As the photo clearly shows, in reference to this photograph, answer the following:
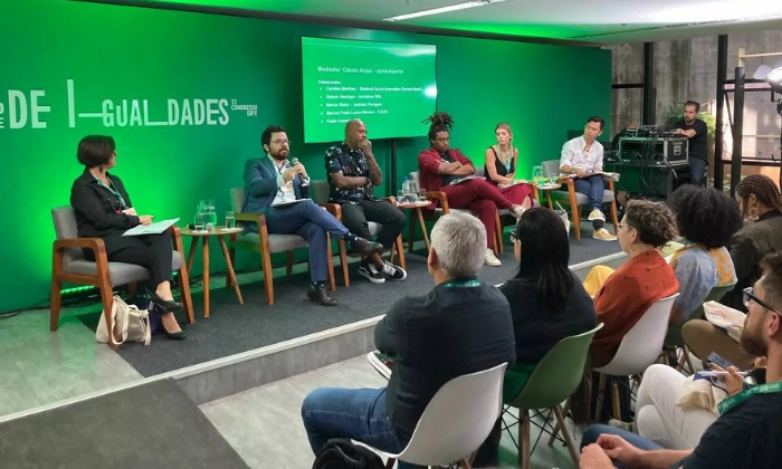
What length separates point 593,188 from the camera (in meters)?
6.95

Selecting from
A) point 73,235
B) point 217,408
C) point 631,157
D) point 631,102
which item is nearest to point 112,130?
point 73,235

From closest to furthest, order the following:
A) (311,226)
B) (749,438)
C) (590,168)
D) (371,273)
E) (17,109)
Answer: (749,438) → (17,109) → (311,226) → (371,273) → (590,168)

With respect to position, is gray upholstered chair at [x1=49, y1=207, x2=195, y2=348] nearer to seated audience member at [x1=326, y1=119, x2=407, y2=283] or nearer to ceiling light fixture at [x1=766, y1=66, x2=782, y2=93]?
seated audience member at [x1=326, y1=119, x2=407, y2=283]

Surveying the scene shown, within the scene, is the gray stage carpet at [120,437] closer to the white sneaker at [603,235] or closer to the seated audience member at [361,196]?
the seated audience member at [361,196]

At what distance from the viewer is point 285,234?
15.9 feet

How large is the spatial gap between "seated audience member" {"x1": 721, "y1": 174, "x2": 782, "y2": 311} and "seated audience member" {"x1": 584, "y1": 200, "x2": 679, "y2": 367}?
78 centimetres

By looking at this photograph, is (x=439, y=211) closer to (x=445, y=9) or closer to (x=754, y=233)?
(x=445, y=9)

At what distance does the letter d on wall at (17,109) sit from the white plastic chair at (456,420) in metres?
3.66

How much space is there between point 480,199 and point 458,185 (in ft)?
0.76

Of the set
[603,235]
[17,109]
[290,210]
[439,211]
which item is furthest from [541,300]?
[603,235]

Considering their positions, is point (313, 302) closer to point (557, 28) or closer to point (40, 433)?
point (40, 433)

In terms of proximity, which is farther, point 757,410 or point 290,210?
point 290,210

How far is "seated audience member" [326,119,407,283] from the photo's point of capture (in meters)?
5.30

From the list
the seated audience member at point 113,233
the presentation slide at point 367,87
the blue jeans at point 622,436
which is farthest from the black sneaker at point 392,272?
the blue jeans at point 622,436
